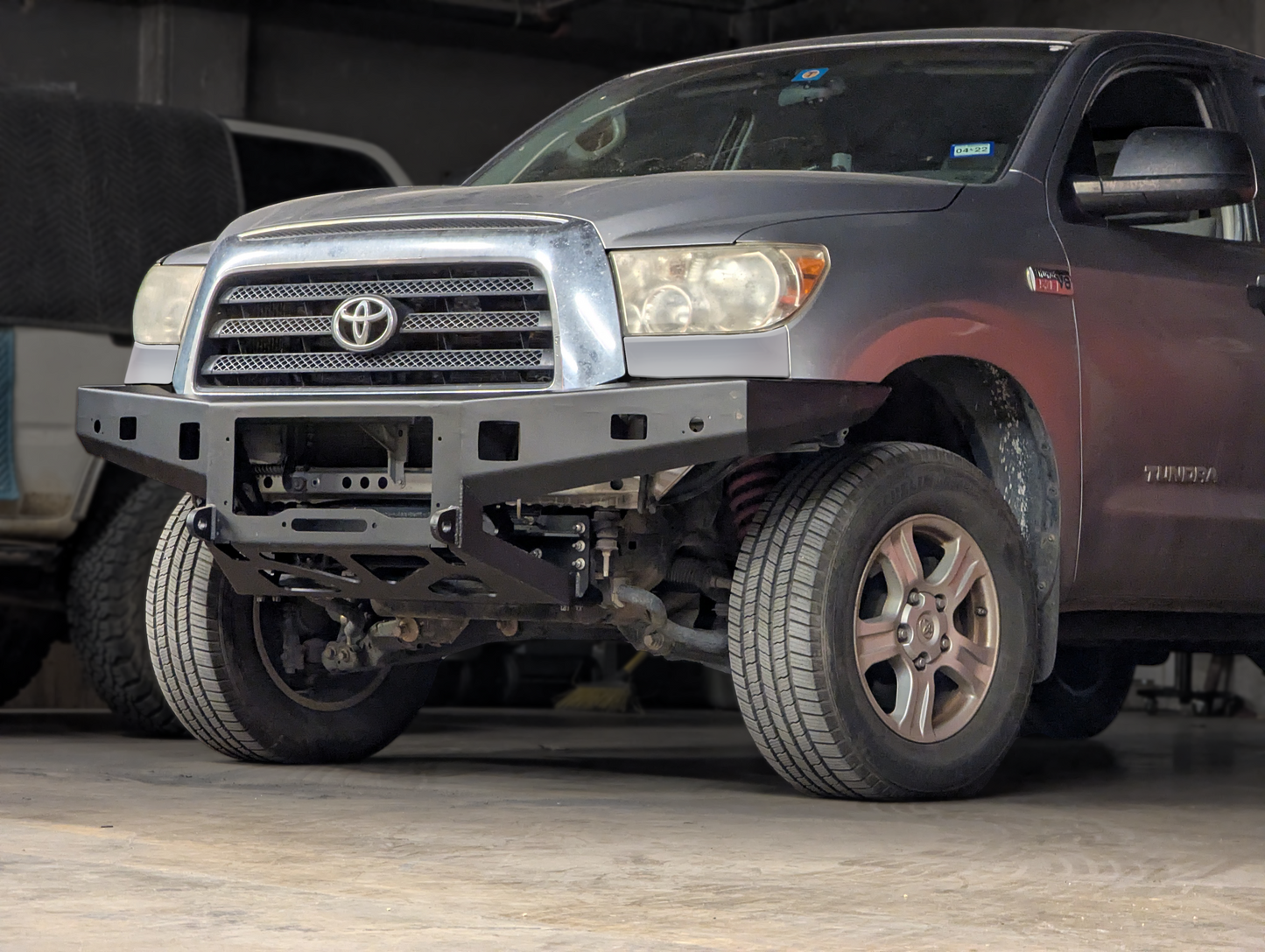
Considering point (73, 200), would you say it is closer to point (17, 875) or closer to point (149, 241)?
point (149, 241)

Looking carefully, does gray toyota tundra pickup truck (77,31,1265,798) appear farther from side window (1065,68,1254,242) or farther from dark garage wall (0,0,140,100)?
dark garage wall (0,0,140,100)

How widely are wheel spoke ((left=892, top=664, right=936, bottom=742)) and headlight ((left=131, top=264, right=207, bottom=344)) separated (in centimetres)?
191

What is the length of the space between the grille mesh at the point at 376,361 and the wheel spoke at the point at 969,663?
1182mm

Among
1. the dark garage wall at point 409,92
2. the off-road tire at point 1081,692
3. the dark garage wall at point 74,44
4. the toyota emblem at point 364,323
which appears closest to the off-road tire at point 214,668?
the toyota emblem at point 364,323

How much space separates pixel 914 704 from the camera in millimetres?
5016

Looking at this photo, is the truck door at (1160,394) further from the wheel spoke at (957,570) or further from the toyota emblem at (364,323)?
the toyota emblem at (364,323)

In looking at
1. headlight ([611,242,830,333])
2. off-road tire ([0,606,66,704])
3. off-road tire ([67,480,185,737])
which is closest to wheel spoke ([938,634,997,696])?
headlight ([611,242,830,333])

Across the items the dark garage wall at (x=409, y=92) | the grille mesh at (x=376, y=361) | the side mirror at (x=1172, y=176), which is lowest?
the grille mesh at (x=376, y=361)

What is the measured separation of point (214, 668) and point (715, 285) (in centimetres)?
175

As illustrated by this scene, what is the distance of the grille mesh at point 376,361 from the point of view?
187 inches

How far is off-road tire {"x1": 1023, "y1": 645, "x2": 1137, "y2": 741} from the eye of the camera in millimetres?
7594

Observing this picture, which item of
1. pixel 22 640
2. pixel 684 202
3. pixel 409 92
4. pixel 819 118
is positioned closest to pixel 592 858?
pixel 684 202

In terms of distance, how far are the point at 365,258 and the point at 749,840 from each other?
5.11ft

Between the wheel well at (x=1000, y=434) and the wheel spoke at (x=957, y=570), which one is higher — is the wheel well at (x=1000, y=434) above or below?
above
